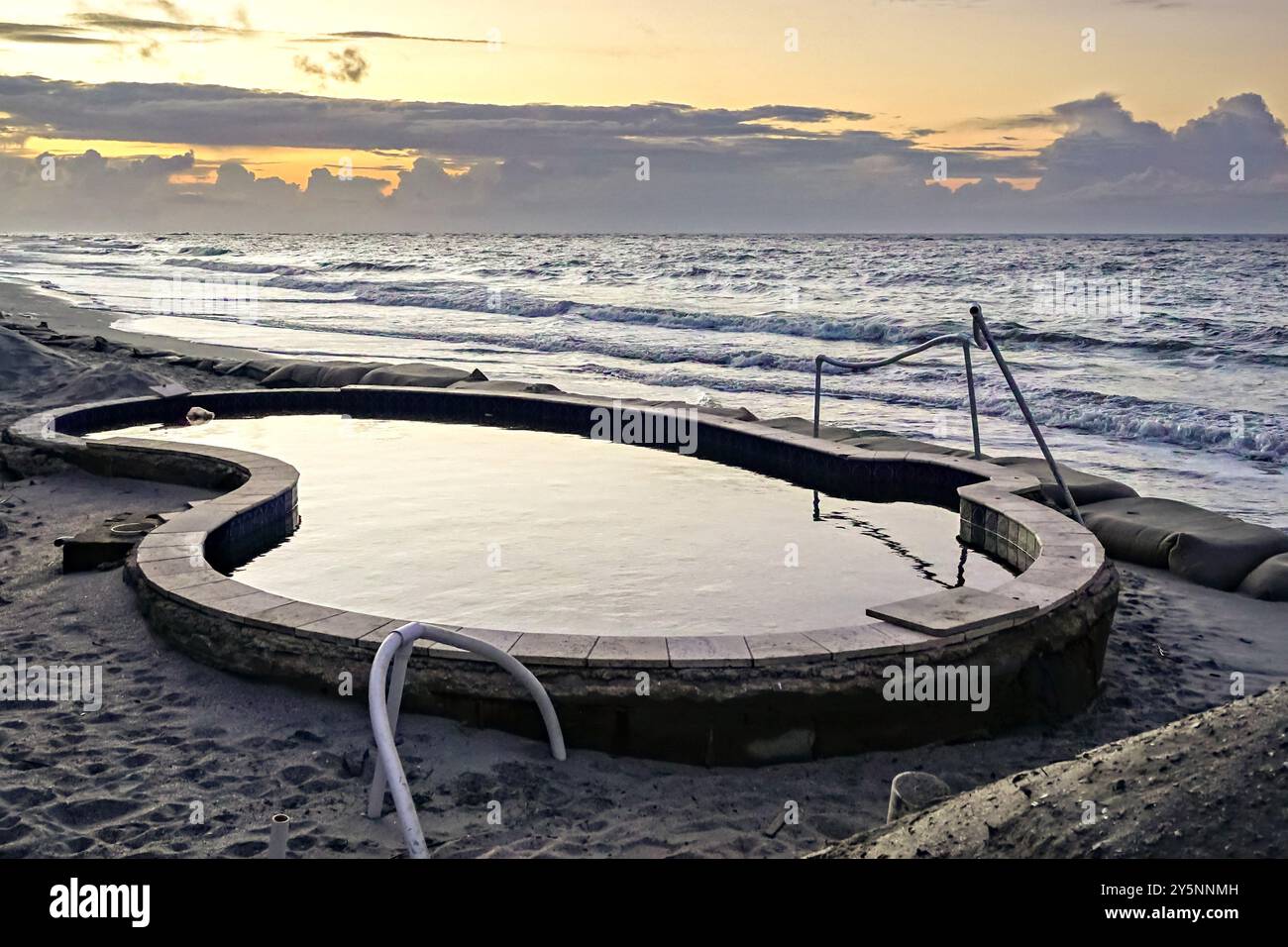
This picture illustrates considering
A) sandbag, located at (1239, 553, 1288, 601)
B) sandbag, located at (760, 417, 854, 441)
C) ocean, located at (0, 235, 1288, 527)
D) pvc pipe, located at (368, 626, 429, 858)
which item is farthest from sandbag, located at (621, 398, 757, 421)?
pvc pipe, located at (368, 626, 429, 858)

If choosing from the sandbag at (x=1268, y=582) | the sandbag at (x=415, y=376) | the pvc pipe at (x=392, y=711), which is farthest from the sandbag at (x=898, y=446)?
the pvc pipe at (x=392, y=711)

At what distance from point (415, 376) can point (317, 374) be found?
2126mm

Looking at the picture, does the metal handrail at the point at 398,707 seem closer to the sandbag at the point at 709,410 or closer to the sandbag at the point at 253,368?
the sandbag at the point at 709,410

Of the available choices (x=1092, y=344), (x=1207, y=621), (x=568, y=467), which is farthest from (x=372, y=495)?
(x=1092, y=344)

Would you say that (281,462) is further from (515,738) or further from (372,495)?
(515,738)

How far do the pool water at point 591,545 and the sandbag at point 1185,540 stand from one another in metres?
1.41

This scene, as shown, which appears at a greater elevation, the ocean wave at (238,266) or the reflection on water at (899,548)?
the ocean wave at (238,266)

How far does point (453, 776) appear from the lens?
461cm

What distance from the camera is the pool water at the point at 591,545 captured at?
6.38 meters

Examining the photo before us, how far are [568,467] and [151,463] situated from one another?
3587 mm

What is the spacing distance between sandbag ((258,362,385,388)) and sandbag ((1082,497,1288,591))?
953 cm

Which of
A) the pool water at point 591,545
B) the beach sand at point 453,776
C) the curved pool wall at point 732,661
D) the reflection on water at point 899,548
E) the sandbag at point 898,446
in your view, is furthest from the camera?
the sandbag at point 898,446

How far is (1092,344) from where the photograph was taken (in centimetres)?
2870

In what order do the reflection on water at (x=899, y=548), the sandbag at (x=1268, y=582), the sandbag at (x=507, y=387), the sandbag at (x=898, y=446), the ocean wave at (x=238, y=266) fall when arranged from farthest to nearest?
the ocean wave at (x=238, y=266), the sandbag at (x=507, y=387), the sandbag at (x=898, y=446), the sandbag at (x=1268, y=582), the reflection on water at (x=899, y=548)
